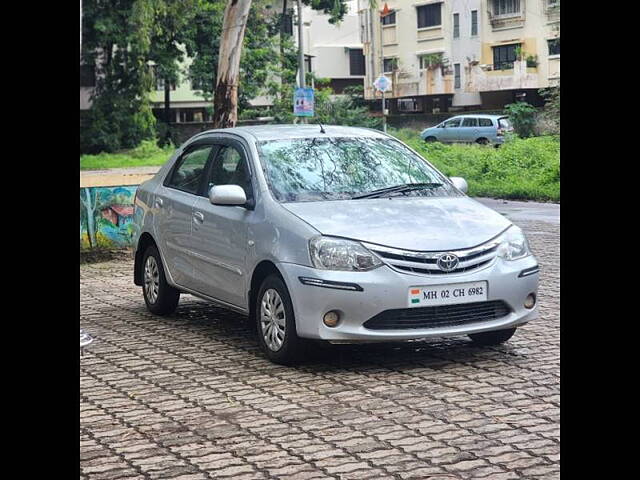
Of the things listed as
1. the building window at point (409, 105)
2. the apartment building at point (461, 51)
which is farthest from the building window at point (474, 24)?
the building window at point (409, 105)

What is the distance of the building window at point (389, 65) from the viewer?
6119cm

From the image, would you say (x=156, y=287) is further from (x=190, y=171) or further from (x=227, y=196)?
(x=227, y=196)

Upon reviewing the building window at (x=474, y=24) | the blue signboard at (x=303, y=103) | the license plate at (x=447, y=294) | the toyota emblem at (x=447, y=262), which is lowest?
the license plate at (x=447, y=294)

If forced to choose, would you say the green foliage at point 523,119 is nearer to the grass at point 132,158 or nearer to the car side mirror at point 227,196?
the grass at point 132,158

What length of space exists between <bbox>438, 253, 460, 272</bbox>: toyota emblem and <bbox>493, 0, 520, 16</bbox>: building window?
154 feet

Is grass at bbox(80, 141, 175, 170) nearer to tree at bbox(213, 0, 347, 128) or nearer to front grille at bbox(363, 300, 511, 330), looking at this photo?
tree at bbox(213, 0, 347, 128)

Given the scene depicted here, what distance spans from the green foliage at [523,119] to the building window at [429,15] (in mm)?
16224

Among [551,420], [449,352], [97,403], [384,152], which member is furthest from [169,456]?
[384,152]

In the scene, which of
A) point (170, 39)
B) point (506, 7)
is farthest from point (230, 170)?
point (506, 7)

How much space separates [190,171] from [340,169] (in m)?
1.63

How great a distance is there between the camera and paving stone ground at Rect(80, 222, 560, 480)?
5.46 m
